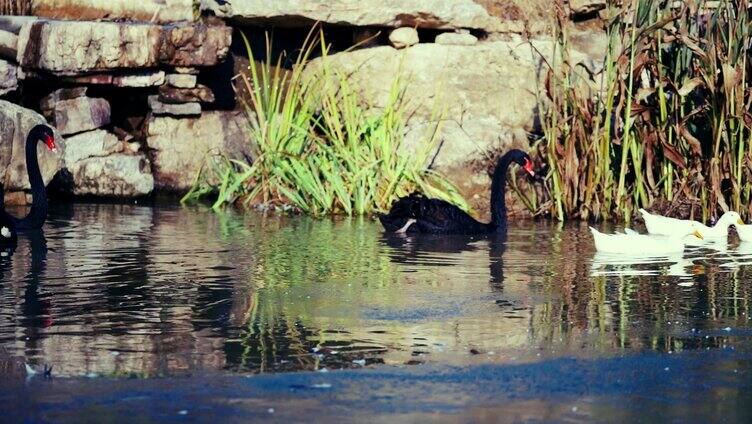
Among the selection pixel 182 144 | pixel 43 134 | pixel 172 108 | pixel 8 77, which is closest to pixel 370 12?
pixel 172 108

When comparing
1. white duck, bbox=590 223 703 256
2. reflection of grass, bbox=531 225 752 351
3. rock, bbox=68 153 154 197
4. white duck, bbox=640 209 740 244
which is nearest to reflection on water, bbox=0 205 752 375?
reflection of grass, bbox=531 225 752 351

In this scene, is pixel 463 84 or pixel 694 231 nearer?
pixel 694 231

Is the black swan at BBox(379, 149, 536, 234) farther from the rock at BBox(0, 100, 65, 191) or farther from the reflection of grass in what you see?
the rock at BBox(0, 100, 65, 191)

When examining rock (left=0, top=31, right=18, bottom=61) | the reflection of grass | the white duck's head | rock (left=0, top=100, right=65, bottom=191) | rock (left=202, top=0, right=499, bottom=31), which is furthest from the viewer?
rock (left=202, top=0, right=499, bottom=31)

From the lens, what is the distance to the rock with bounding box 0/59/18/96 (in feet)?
51.8

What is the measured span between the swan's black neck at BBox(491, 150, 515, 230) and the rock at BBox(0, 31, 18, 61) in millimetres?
5877

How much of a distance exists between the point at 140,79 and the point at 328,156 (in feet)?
Result: 8.34

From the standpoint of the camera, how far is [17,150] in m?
15.2

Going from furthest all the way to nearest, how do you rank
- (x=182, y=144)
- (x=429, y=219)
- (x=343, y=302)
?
(x=182, y=144) < (x=429, y=219) < (x=343, y=302)

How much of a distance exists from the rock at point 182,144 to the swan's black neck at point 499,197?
4153mm

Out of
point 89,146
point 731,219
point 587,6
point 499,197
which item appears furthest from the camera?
point 587,6

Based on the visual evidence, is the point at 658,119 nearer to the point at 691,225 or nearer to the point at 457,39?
the point at 691,225

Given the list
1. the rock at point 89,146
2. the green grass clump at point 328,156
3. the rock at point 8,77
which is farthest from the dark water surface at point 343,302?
the rock at point 8,77

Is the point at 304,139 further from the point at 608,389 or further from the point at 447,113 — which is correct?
the point at 608,389
